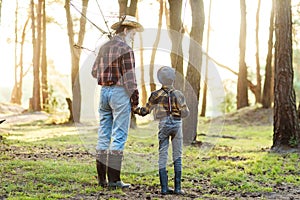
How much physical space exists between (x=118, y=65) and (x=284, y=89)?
18.0ft

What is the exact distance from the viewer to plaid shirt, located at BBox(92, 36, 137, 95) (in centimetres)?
613

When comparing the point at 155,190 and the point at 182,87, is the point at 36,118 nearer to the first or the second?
the point at 182,87

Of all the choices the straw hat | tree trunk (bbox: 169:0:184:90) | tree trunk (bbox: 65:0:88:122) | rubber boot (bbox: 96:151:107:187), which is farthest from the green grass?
tree trunk (bbox: 65:0:88:122)

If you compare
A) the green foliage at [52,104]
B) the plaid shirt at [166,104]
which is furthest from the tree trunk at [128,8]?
the green foliage at [52,104]

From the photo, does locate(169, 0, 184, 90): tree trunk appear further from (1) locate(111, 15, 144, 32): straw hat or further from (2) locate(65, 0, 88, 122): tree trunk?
(2) locate(65, 0, 88, 122): tree trunk

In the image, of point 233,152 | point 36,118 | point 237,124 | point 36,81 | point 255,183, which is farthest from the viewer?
point 36,81

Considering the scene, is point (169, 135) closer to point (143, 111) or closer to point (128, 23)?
point (143, 111)

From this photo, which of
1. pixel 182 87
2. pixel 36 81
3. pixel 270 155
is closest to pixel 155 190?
pixel 270 155

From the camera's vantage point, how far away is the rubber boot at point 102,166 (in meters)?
6.20

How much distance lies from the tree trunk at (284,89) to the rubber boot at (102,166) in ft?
18.2

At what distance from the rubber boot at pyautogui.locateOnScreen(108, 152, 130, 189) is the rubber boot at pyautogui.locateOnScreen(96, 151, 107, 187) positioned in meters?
0.08

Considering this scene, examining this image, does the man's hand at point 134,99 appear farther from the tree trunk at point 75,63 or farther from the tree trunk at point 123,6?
the tree trunk at point 75,63

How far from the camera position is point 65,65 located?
40594 millimetres

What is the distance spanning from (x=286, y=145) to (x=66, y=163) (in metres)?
5.02
